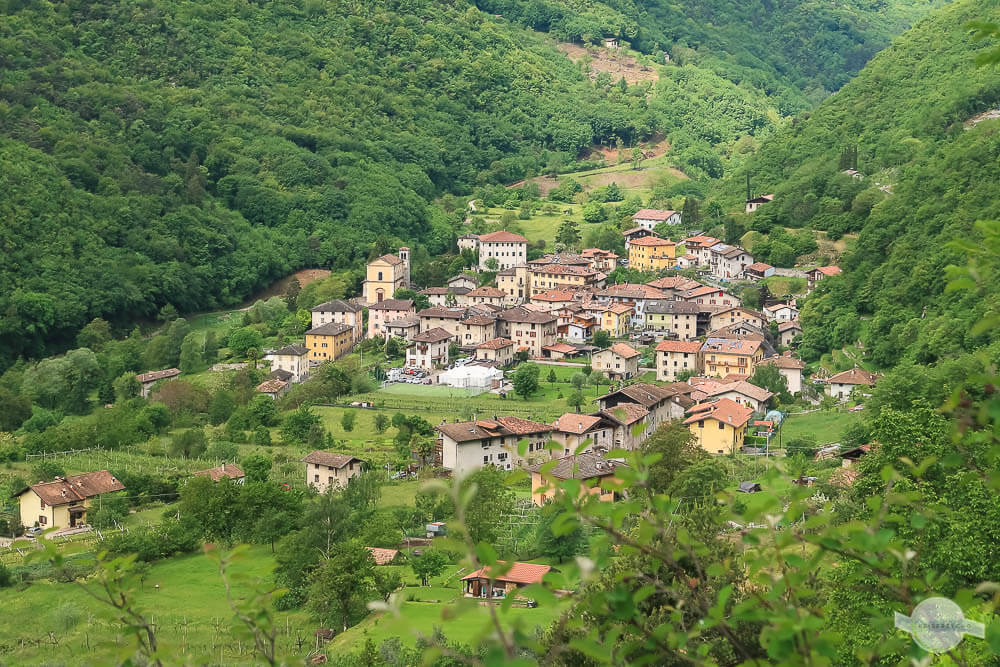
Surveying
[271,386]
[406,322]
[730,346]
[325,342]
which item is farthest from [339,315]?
[730,346]

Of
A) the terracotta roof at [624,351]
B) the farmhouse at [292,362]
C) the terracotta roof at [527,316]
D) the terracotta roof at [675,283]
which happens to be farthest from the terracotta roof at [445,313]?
the terracotta roof at [675,283]

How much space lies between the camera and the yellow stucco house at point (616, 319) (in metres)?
41.1

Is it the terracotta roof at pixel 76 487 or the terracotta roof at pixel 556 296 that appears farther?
the terracotta roof at pixel 556 296

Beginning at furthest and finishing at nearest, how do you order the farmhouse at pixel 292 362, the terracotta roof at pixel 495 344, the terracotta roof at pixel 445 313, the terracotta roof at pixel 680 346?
1. the terracotta roof at pixel 445 313
2. the farmhouse at pixel 292 362
3. the terracotta roof at pixel 495 344
4. the terracotta roof at pixel 680 346

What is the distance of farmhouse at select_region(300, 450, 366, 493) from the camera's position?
26.4m

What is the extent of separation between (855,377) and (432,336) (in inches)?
580

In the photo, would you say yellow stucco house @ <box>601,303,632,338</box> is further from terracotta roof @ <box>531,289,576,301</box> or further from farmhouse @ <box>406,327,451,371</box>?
farmhouse @ <box>406,327,451,371</box>

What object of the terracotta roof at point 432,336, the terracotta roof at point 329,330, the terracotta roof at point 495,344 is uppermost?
the terracotta roof at point 432,336

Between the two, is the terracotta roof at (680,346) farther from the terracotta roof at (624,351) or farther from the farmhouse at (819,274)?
the farmhouse at (819,274)

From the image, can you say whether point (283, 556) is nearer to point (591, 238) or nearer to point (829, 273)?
point (829, 273)

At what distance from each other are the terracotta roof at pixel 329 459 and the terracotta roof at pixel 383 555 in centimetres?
447

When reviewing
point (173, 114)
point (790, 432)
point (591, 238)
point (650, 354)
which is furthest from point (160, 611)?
point (173, 114)

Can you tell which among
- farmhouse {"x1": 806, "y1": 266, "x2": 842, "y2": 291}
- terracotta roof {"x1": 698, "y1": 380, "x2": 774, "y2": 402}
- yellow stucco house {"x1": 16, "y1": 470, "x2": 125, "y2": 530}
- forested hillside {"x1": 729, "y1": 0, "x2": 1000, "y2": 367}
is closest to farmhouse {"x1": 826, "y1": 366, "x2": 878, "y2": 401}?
forested hillside {"x1": 729, "y1": 0, "x2": 1000, "y2": 367}

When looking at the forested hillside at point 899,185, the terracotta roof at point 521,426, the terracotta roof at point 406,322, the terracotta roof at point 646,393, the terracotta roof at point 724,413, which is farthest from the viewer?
the terracotta roof at point 406,322
